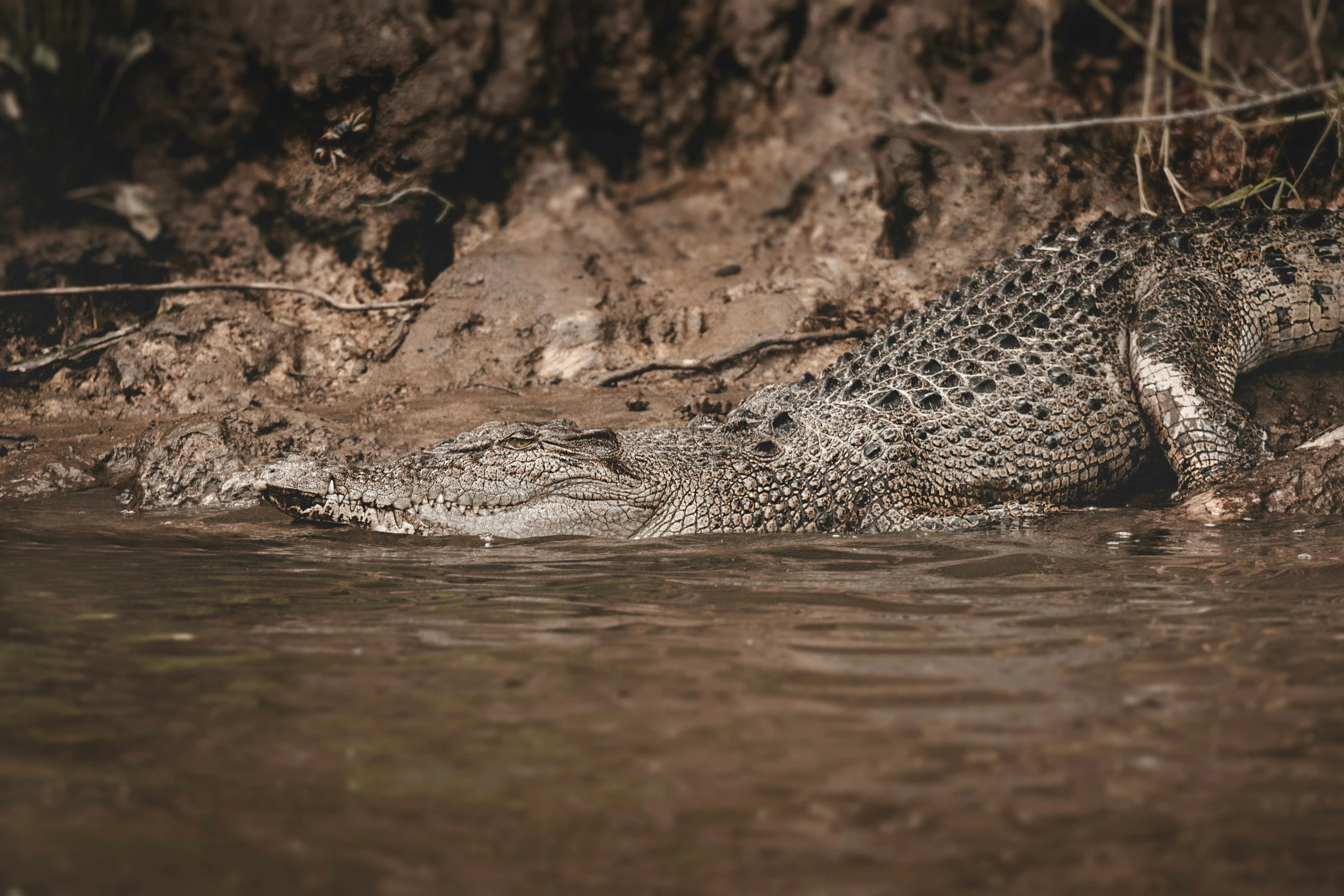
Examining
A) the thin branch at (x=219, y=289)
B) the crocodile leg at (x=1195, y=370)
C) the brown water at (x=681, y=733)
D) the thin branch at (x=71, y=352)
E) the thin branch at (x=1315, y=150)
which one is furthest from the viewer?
the thin branch at (x=219, y=289)

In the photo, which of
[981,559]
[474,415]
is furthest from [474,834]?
[474,415]

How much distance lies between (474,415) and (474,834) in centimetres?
449

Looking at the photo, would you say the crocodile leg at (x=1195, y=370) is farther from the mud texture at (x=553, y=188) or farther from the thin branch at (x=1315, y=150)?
the mud texture at (x=553, y=188)

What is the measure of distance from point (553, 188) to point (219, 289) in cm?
242

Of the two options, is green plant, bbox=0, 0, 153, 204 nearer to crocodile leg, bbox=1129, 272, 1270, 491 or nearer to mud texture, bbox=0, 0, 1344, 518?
mud texture, bbox=0, 0, 1344, 518

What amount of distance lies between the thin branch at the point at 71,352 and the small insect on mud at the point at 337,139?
5.51 feet

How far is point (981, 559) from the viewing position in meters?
3.52

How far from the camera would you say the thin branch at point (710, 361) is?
6.41 meters

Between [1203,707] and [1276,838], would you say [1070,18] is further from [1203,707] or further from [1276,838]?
[1276,838]

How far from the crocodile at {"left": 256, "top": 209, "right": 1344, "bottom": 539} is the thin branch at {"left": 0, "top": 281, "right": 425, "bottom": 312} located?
9.00 ft

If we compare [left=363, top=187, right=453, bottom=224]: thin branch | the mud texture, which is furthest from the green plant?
[left=363, top=187, right=453, bottom=224]: thin branch

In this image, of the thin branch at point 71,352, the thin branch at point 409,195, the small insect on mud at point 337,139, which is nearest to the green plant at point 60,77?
the thin branch at point 71,352

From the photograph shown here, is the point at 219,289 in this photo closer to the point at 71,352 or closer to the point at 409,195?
the point at 71,352

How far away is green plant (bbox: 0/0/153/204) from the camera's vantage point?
637 centimetres
